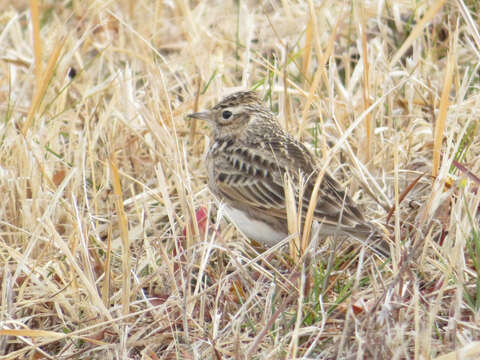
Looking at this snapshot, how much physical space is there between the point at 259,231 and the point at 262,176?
33 cm

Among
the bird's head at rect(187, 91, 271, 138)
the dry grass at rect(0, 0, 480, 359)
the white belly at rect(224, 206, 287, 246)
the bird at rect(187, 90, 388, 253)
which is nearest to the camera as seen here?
the dry grass at rect(0, 0, 480, 359)

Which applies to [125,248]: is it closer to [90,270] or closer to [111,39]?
[90,270]

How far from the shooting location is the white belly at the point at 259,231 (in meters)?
5.02

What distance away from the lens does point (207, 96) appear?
6.28 metres

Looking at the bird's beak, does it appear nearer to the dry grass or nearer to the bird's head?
the bird's head

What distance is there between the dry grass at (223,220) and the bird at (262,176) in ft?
0.50

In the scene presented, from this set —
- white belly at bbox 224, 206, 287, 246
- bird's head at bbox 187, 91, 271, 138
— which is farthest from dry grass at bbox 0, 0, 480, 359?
bird's head at bbox 187, 91, 271, 138

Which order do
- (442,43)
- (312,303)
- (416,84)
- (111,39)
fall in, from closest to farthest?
(312,303) < (416,84) < (442,43) < (111,39)

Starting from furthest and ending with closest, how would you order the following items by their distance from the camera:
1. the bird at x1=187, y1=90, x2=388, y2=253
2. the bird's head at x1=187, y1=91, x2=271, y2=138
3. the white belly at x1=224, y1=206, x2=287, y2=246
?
the bird's head at x1=187, y1=91, x2=271, y2=138 → the white belly at x1=224, y1=206, x2=287, y2=246 → the bird at x1=187, y1=90, x2=388, y2=253

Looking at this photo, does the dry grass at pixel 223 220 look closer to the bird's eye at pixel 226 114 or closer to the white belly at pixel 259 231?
the white belly at pixel 259 231

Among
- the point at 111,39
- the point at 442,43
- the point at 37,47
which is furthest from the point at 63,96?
the point at 442,43

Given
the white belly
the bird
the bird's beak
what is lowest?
the white belly

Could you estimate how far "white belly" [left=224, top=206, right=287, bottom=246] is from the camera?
5.02m

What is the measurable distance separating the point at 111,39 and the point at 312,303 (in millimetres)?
4063
